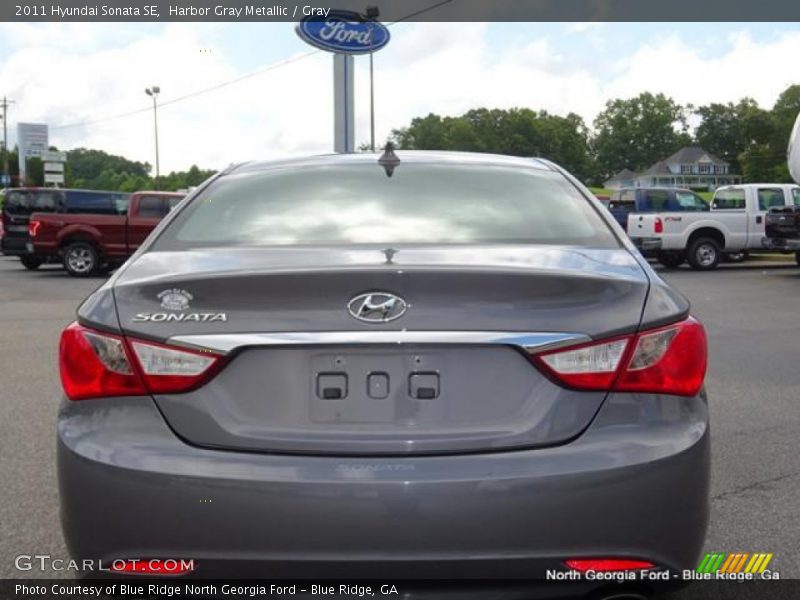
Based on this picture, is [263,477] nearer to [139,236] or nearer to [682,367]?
[682,367]

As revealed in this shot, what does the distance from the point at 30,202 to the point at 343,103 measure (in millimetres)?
11128

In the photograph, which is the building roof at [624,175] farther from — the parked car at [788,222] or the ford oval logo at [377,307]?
A: the ford oval logo at [377,307]

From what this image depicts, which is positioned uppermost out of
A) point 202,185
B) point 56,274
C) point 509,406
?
point 202,185

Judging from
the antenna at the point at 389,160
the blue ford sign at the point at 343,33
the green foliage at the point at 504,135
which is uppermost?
the green foliage at the point at 504,135

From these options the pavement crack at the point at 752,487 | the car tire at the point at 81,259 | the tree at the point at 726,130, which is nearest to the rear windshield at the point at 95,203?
the car tire at the point at 81,259

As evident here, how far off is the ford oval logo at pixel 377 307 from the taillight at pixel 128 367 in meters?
0.37

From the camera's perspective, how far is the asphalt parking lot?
3.72 meters

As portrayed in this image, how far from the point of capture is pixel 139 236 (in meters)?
19.7

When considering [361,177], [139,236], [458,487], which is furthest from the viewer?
[139,236]

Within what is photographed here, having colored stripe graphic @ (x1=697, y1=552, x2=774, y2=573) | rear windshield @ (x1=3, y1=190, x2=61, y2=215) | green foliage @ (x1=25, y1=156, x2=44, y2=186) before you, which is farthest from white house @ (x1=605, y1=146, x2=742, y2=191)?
colored stripe graphic @ (x1=697, y1=552, x2=774, y2=573)

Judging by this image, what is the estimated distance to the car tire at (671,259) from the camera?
20973 millimetres

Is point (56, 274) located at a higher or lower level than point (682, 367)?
lower

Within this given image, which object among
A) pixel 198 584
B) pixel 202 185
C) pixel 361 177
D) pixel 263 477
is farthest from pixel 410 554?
pixel 202 185

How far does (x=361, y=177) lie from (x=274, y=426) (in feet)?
4.37
